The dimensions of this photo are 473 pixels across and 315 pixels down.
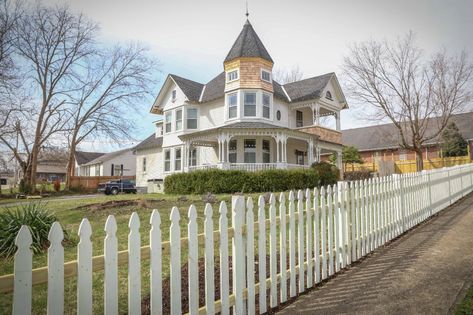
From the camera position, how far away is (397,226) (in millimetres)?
6715

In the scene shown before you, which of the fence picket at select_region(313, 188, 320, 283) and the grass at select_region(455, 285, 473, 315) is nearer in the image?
the grass at select_region(455, 285, 473, 315)

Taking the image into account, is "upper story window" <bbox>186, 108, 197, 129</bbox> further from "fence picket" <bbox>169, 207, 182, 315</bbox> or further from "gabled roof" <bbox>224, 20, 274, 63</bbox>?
→ "fence picket" <bbox>169, 207, 182, 315</bbox>

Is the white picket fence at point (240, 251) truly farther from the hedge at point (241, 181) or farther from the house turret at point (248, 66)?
Result: the house turret at point (248, 66)

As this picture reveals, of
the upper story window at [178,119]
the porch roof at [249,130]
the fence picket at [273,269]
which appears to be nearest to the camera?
the fence picket at [273,269]

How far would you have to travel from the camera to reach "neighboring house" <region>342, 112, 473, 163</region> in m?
37.7

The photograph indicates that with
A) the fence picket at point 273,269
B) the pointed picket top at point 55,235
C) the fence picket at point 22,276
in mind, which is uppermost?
the pointed picket top at point 55,235

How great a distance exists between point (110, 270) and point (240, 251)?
1.39 meters

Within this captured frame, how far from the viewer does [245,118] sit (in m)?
22.5

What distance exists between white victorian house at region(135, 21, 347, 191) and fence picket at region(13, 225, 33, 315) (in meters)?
18.1

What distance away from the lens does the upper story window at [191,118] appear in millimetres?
25734

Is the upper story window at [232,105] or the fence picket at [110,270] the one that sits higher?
the upper story window at [232,105]

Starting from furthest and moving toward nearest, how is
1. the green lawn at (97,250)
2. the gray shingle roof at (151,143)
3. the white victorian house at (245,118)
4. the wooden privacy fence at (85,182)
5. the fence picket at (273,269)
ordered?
1. the wooden privacy fence at (85,182)
2. the gray shingle roof at (151,143)
3. the white victorian house at (245,118)
4. the green lawn at (97,250)
5. the fence picket at (273,269)

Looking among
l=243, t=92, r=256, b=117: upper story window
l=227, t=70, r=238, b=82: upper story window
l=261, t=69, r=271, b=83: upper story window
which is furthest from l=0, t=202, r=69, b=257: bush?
l=261, t=69, r=271, b=83: upper story window

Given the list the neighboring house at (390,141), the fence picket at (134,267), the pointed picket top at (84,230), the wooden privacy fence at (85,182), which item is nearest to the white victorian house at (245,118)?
the wooden privacy fence at (85,182)
